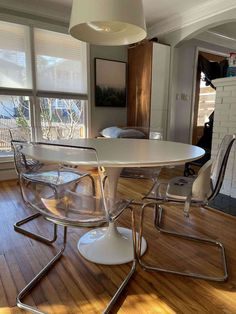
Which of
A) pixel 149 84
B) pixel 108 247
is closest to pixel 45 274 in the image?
pixel 108 247

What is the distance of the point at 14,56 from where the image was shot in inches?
129

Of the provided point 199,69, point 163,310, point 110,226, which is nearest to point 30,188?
point 110,226

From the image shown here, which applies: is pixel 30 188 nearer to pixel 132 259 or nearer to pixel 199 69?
A: pixel 132 259

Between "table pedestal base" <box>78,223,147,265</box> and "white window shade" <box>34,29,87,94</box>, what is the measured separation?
102 inches

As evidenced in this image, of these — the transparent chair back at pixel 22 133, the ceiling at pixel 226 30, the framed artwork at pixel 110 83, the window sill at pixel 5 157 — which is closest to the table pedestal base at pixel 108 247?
the transparent chair back at pixel 22 133

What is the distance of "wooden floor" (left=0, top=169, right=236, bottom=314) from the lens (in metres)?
1.20

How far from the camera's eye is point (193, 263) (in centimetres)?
155

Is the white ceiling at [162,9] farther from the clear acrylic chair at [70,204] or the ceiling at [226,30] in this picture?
the clear acrylic chair at [70,204]

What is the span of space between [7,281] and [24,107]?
8.84ft

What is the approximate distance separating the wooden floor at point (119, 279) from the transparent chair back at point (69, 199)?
17.2 inches

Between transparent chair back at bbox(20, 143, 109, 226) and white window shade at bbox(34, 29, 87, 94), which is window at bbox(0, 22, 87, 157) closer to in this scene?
white window shade at bbox(34, 29, 87, 94)

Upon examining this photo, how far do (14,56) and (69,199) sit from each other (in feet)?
9.38

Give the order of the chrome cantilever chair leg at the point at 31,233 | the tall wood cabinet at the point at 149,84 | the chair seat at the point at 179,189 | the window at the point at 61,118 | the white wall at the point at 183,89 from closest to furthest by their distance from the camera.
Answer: the chair seat at the point at 179,189
the chrome cantilever chair leg at the point at 31,233
the window at the point at 61,118
the tall wood cabinet at the point at 149,84
the white wall at the point at 183,89

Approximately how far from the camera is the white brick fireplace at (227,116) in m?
2.78
